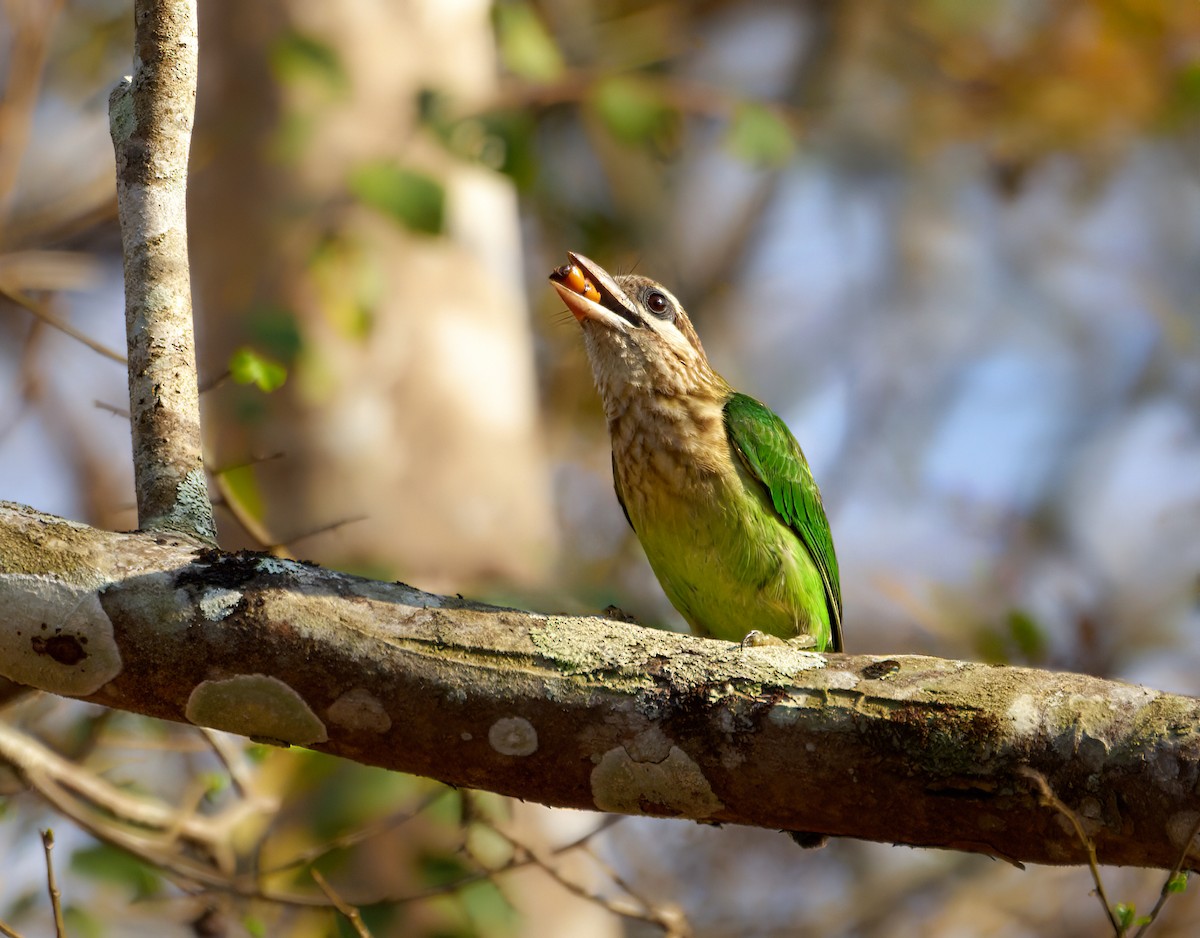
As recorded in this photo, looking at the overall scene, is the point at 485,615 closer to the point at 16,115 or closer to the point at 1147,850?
the point at 1147,850

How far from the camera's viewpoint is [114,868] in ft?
13.8

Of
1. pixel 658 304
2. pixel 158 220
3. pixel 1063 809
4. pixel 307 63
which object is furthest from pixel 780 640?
pixel 307 63

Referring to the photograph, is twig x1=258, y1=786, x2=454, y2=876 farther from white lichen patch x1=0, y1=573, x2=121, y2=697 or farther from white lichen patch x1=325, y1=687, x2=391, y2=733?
white lichen patch x1=0, y1=573, x2=121, y2=697

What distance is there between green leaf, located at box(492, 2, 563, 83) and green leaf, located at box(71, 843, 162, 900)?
424 cm

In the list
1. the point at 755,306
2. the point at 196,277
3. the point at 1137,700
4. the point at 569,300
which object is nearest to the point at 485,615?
the point at 1137,700

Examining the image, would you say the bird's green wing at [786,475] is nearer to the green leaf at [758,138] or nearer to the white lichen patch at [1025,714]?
the green leaf at [758,138]

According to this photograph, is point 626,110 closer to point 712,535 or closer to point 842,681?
point 712,535

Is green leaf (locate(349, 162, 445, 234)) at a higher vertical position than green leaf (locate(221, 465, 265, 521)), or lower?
higher

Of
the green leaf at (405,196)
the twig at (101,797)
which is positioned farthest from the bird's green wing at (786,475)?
the twig at (101,797)

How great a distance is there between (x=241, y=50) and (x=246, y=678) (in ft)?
18.7

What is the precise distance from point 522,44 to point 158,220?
147 inches

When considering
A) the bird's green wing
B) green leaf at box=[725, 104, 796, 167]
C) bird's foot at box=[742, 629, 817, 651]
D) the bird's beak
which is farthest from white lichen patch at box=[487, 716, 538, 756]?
green leaf at box=[725, 104, 796, 167]

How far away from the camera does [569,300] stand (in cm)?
495

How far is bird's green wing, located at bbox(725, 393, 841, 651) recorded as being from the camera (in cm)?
476
